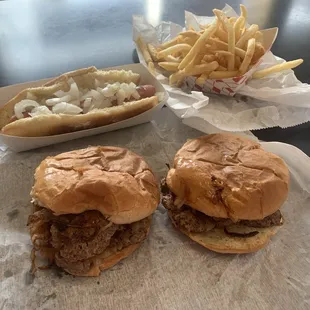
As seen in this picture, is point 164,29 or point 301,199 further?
point 164,29

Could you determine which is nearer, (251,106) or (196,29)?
(251,106)

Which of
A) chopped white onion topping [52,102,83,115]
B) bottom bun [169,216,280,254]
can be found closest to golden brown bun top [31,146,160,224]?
bottom bun [169,216,280,254]

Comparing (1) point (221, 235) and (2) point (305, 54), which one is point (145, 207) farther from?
(2) point (305, 54)

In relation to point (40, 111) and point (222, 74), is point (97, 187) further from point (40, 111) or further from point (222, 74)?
point (222, 74)

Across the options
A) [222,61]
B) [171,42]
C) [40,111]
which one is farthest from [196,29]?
[40,111]

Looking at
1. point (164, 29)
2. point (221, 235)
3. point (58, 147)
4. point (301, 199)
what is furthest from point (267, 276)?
point (164, 29)

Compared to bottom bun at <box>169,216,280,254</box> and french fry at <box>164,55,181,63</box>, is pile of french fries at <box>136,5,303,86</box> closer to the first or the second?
french fry at <box>164,55,181,63</box>
